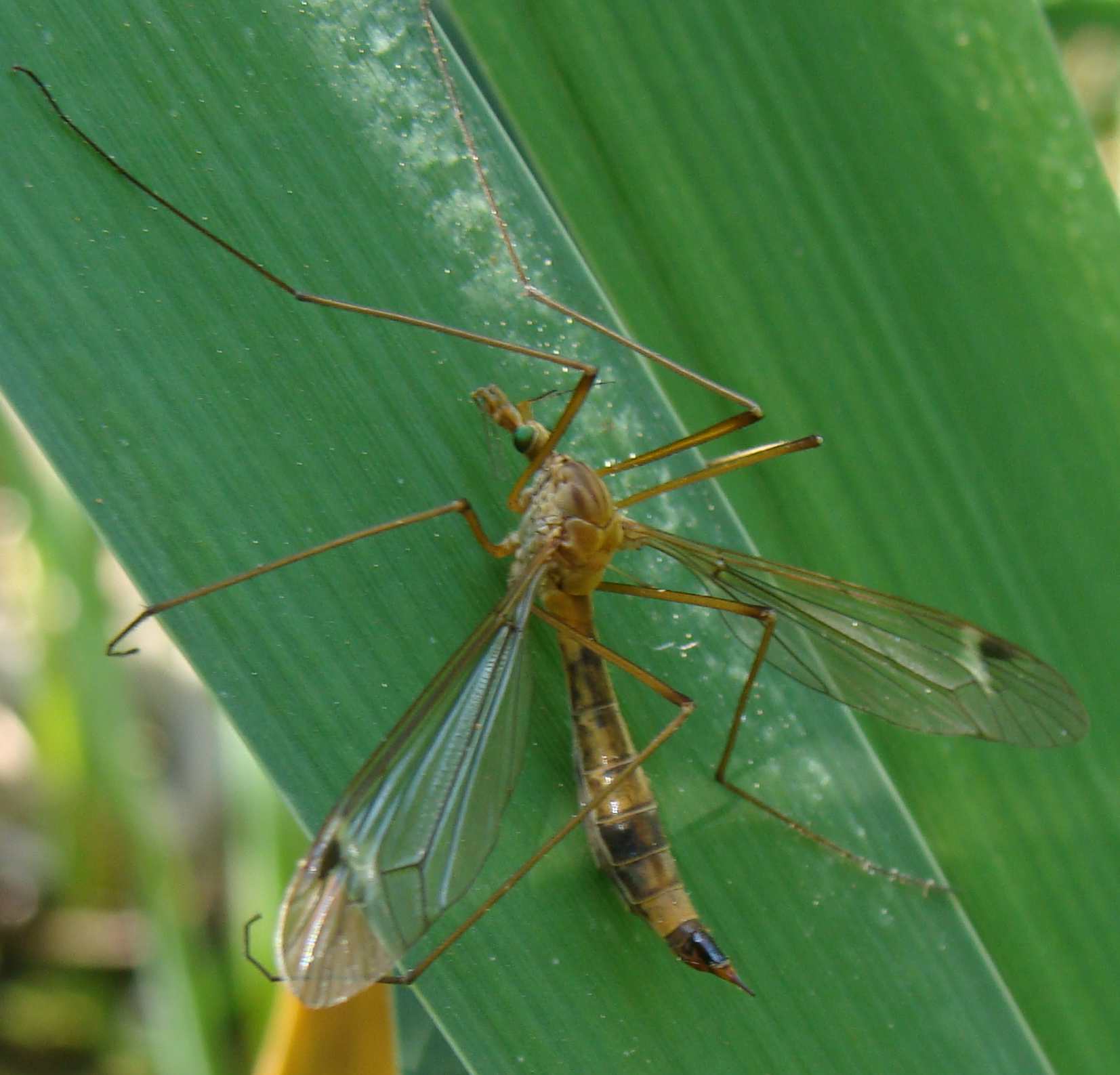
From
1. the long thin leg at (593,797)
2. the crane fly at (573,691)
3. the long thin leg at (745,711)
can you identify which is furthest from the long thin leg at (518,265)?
the long thin leg at (593,797)

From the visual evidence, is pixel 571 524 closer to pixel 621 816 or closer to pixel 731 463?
pixel 731 463

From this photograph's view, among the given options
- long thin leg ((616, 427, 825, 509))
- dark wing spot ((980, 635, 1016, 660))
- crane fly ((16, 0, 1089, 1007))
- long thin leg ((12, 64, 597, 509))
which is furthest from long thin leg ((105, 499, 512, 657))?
dark wing spot ((980, 635, 1016, 660))

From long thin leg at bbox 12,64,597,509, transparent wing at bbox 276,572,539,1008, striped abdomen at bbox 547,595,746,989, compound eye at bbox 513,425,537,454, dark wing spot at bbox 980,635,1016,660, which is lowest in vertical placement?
dark wing spot at bbox 980,635,1016,660

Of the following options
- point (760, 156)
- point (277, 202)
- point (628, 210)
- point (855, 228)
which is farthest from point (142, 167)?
point (855, 228)

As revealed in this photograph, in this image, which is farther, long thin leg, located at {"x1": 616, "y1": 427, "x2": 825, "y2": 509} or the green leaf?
long thin leg, located at {"x1": 616, "y1": 427, "x2": 825, "y2": 509}

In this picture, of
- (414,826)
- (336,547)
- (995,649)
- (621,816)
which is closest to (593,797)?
(621,816)

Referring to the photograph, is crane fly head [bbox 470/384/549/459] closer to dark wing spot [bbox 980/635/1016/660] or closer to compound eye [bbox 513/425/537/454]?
compound eye [bbox 513/425/537/454]

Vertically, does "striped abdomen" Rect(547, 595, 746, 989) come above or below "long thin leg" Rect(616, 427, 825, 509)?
below
